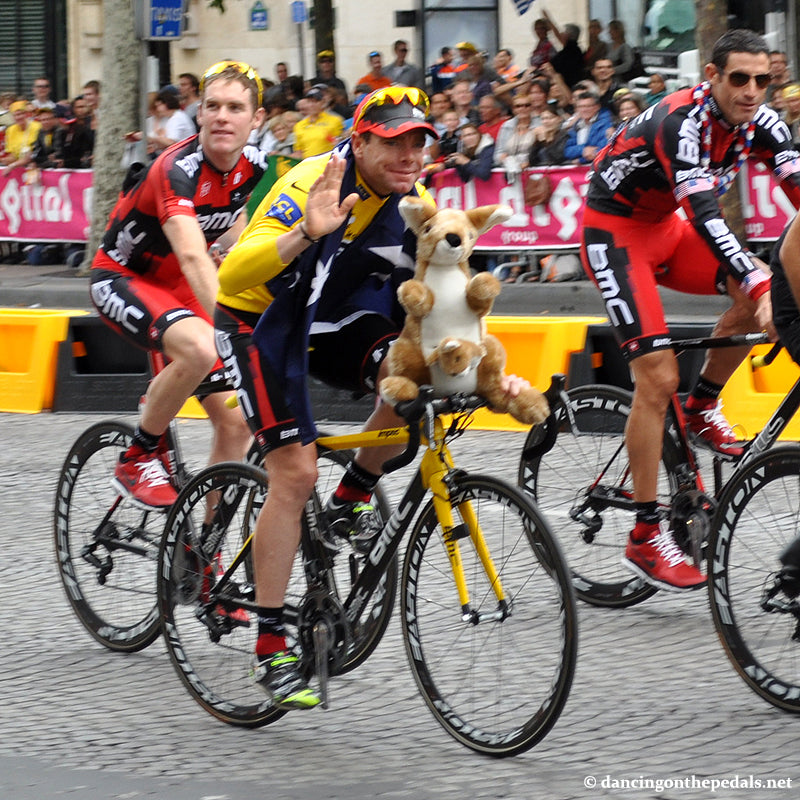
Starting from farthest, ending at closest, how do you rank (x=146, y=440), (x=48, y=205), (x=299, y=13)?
(x=299, y=13) < (x=48, y=205) < (x=146, y=440)

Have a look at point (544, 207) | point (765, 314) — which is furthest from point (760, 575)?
point (544, 207)

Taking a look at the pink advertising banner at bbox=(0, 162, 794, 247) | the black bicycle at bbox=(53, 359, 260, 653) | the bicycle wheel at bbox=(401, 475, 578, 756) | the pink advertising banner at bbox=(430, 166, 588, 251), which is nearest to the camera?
the bicycle wheel at bbox=(401, 475, 578, 756)

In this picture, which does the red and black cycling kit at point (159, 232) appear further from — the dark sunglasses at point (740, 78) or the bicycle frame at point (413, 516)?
the dark sunglasses at point (740, 78)

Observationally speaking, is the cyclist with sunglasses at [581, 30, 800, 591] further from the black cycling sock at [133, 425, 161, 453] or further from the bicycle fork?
the black cycling sock at [133, 425, 161, 453]

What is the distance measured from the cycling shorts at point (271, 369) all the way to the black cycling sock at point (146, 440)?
34.4 inches

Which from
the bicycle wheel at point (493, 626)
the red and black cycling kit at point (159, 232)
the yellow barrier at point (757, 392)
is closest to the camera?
the bicycle wheel at point (493, 626)

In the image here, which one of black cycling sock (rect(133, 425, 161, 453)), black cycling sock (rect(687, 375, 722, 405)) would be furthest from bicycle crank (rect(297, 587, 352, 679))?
black cycling sock (rect(687, 375, 722, 405))

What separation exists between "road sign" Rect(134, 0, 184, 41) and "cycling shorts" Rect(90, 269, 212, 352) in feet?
37.6

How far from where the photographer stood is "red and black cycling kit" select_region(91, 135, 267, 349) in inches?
239

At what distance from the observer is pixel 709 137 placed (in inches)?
231

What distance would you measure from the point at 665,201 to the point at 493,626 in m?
2.26

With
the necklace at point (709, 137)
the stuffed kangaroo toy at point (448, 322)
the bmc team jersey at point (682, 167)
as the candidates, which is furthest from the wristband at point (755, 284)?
the stuffed kangaroo toy at point (448, 322)

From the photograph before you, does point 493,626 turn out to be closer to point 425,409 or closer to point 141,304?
point 425,409

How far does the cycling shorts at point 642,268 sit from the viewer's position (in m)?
6.07
